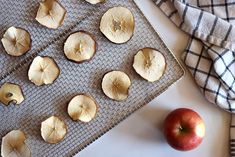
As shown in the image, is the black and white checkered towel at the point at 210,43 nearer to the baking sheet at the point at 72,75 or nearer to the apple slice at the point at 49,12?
the baking sheet at the point at 72,75

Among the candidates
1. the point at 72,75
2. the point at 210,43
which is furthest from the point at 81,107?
the point at 210,43

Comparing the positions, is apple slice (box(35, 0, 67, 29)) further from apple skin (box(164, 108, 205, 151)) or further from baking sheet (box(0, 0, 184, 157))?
apple skin (box(164, 108, 205, 151))

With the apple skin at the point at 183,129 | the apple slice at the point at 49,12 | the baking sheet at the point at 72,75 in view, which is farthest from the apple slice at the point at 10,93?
the apple skin at the point at 183,129

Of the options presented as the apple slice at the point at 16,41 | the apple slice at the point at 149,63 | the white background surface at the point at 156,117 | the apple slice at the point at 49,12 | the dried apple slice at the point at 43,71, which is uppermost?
the apple slice at the point at 49,12

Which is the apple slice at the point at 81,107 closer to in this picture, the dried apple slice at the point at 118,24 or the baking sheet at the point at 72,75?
the baking sheet at the point at 72,75

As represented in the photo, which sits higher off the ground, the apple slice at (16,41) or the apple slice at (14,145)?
the apple slice at (16,41)
